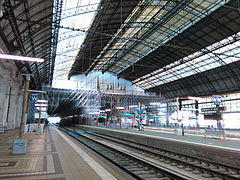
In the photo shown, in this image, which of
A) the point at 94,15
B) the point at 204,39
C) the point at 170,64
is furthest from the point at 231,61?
the point at 94,15

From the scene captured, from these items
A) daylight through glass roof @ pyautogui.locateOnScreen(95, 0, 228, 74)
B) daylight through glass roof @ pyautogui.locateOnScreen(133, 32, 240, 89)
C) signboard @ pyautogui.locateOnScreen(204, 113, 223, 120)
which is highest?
daylight through glass roof @ pyautogui.locateOnScreen(95, 0, 228, 74)

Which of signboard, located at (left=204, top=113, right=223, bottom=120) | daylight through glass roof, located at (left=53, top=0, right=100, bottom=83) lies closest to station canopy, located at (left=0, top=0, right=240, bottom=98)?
daylight through glass roof, located at (left=53, top=0, right=100, bottom=83)

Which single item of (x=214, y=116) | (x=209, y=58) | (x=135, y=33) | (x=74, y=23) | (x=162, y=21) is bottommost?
(x=214, y=116)

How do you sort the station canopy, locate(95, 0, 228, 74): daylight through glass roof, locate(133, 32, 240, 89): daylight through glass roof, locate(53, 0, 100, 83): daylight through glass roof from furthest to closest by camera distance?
locate(133, 32, 240, 89): daylight through glass roof < locate(95, 0, 228, 74): daylight through glass roof < locate(53, 0, 100, 83): daylight through glass roof < the station canopy

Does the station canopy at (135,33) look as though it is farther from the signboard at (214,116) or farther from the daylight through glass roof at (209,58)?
the signboard at (214,116)

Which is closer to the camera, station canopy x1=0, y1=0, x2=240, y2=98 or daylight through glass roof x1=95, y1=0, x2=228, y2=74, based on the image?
station canopy x1=0, y1=0, x2=240, y2=98

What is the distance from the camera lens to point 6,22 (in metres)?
16.5

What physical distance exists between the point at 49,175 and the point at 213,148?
29.8 feet

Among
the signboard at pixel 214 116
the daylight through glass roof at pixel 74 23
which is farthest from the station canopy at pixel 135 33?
the signboard at pixel 214 116

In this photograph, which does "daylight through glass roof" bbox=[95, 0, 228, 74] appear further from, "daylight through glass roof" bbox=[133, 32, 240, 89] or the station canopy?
"daylight through glass roof" bbox=[133, 32, 240, 89]

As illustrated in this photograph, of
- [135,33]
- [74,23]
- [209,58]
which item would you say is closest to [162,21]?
[135,33]

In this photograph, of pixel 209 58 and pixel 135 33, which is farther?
pixel 209 58

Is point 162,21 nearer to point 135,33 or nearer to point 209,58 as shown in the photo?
point 135,33

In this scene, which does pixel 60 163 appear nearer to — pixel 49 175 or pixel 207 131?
pixel 49 175
